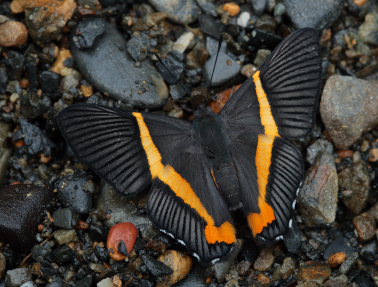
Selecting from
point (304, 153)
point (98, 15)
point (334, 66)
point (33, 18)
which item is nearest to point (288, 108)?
point (304, 153)

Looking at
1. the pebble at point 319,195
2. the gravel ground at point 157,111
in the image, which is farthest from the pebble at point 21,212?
the pebble at point 319,195

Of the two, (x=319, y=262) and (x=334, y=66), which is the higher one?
(x=334, y=66)

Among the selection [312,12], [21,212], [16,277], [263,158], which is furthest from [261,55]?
[16,277]

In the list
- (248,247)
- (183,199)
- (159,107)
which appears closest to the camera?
(183,199)

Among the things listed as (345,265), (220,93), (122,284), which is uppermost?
(220,93)

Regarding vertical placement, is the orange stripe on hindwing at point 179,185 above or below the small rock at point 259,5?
below

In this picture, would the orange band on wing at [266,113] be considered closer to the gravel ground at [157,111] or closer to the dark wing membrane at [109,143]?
the gravel ground at [157,111]

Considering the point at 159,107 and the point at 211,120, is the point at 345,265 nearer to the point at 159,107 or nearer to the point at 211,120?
the point at 211,120
